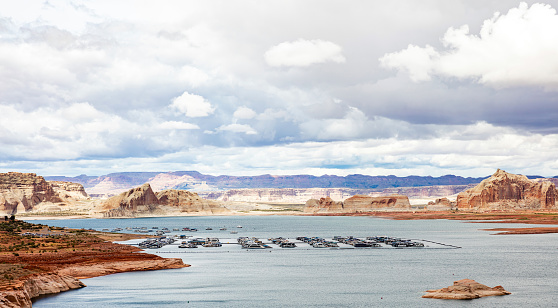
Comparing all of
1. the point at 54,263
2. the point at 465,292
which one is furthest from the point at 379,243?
the point at 54,263

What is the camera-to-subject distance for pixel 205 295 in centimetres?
7219

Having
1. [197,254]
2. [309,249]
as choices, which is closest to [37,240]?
[197,254]

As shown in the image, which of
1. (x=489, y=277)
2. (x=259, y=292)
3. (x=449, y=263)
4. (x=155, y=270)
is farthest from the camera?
(x=449, y=263)

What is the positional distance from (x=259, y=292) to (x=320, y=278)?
15507mm

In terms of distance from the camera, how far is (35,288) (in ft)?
231

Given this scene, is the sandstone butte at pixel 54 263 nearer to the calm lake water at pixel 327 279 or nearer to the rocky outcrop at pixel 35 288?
the rocky outcrop at pixel 35 288

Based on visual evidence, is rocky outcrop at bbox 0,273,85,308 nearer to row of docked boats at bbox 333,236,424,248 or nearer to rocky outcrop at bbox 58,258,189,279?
rocky outcrop at bbox 58,258,189,279

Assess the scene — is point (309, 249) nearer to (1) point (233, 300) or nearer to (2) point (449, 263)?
(2) point (449, 263)

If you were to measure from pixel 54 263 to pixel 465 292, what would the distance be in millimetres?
66185

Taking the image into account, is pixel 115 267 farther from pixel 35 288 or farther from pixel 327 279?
pixel 327 279

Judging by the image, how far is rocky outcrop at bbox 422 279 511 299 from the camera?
66750 millimetres

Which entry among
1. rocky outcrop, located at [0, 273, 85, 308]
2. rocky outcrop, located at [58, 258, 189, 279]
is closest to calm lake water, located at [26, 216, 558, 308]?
rocky outcrop, located at [0, 273, 85, 308]

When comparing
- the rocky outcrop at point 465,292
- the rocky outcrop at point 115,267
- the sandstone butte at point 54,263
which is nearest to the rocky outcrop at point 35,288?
the sandstone butte at point 54,263

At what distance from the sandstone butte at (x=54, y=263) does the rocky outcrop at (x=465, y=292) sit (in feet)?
158
